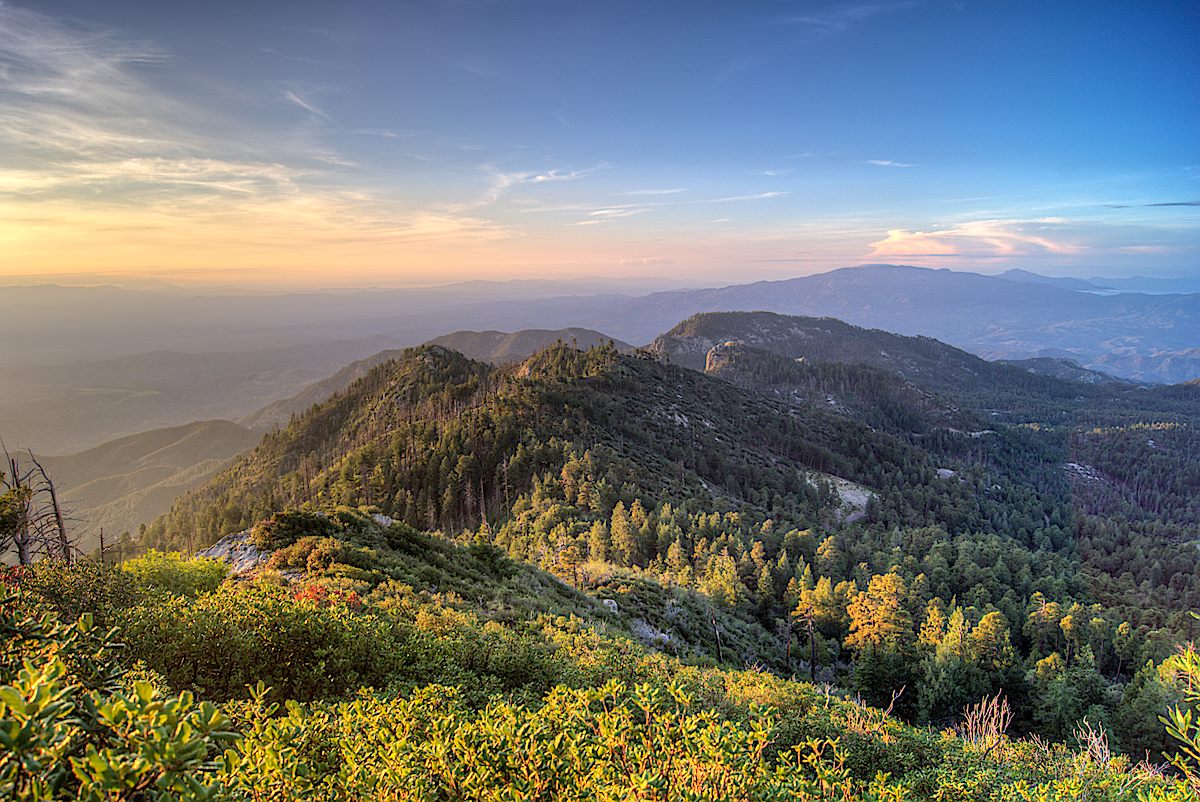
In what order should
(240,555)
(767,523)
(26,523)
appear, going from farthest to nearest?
(767,523)
(240,555)
(26,523)

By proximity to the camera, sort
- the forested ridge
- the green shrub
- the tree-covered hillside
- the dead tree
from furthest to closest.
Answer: the tree-covered hillside
the green shrub
the dead tree
the forested ridge

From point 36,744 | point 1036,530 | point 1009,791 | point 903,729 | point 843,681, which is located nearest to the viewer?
point 36,744

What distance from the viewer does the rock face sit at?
28141mm

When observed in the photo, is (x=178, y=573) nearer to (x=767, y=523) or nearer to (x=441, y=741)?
(x=441, y=741)

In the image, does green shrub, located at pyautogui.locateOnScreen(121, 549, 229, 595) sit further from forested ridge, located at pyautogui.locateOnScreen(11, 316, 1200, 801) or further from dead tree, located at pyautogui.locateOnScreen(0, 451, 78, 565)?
dead tree, located at pyautogui.locateOnScreen(0, 451, 78, 565)

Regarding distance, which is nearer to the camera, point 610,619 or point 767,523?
point 610,619

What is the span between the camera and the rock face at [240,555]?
28.1m

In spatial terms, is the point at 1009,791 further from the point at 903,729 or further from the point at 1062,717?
the point at 1062,717

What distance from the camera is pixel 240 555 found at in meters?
30.4

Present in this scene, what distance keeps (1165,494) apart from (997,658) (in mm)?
164352

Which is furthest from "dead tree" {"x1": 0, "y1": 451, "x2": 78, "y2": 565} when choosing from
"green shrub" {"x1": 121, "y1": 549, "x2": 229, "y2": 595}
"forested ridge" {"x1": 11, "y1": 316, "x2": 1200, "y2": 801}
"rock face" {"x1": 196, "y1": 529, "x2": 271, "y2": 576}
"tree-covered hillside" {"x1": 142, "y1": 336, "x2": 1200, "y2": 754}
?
"tree-covered hillside" {"x1": 142, "y1": 336, "x2": 1200, "y2": 754}

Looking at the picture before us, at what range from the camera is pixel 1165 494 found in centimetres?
14475

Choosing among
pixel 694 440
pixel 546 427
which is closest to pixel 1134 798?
pixel 546 427

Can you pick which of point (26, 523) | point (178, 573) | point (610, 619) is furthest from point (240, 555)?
point (610, 619)
